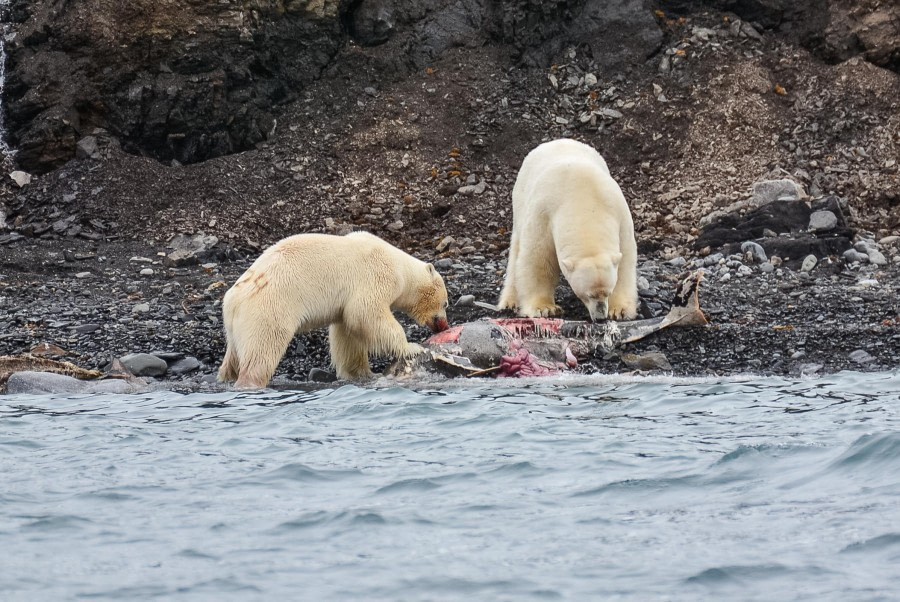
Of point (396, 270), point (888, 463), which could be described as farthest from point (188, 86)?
point (888, 463)

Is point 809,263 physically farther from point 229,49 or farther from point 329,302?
point 229,49

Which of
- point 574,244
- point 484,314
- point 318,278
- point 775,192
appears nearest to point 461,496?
point 318,278

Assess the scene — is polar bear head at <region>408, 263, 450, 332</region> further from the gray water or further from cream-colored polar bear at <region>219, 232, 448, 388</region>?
the gray water

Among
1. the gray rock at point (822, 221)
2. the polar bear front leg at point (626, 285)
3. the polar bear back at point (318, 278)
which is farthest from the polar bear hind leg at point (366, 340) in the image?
the gray rock at point (822, 221)

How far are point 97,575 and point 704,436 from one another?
3.68 metres

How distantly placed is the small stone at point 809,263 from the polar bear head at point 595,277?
3.60 metres

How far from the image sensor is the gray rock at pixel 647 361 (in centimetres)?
938

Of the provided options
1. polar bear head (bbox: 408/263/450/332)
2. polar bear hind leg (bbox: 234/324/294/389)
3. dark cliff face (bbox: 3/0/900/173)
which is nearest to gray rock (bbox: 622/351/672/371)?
polar bear head (bbox: 408/263/450/332)

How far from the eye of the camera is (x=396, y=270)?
9.27 meters

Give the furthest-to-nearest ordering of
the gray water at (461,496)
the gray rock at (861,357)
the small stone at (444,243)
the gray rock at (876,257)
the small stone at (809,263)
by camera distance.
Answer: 1. the small stone at (444,243)
2. the gray rock at (876,257)
3. the small stone at (809,263)
4. the gray rock at (861,357)
5. the gray water at (461,496)

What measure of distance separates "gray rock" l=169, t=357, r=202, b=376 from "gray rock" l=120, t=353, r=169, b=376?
7 centimetres

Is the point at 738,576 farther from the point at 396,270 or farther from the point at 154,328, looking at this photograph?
the point at 154,328

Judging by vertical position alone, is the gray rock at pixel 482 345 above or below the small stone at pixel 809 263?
below

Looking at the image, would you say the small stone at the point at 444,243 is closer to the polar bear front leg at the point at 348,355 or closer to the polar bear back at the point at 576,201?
the polar bear back at the point at 576,201
